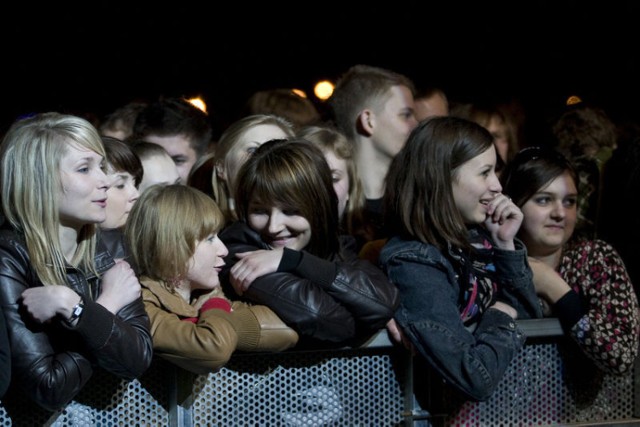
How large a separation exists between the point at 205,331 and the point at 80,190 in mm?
663

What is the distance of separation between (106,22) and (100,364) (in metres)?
5.96

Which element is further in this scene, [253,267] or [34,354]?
[253,267]

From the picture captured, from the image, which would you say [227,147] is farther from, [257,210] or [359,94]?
[359,94]

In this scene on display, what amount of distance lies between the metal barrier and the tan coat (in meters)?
0.11

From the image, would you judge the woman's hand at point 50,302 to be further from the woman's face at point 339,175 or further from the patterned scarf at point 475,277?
the woman's face at point 339,175

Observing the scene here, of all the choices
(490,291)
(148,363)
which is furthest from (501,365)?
(148,363)

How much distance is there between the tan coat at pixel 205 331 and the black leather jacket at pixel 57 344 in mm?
119

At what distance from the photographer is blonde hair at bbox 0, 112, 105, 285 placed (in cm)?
408

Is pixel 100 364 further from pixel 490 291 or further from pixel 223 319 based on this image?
pixel 490 291

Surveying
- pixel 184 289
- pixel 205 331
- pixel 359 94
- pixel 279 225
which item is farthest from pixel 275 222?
pixel 359 94

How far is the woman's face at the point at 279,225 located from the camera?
480cm

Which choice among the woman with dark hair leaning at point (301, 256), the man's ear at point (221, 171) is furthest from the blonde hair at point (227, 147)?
the woman with dark hair leaning at point (301, 256)

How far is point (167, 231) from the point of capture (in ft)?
14.8

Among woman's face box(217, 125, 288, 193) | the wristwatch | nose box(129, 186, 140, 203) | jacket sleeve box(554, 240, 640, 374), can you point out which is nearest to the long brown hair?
jacket sleeve box(554, 240, 640, 374)
